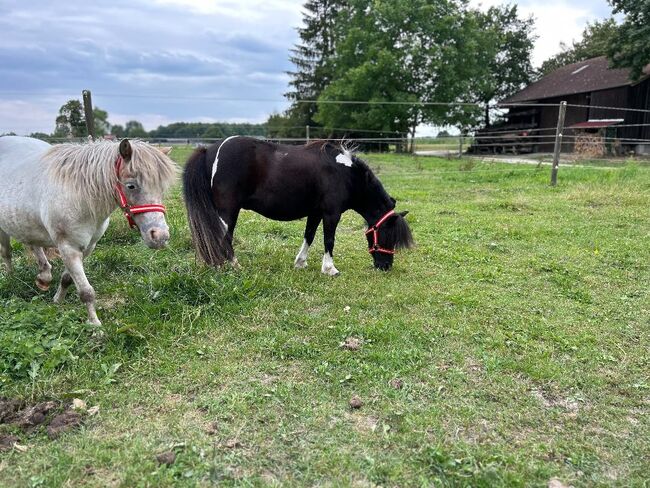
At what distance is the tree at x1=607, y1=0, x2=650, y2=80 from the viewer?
18859mm

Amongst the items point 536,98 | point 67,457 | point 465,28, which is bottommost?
point 67,457

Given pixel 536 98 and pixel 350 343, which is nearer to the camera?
pixel 350 343

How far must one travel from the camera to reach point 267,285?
4.28m

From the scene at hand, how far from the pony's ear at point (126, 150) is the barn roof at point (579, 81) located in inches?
1003

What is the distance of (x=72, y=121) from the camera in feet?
24.8

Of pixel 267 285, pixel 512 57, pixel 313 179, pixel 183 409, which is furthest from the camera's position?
pixel 512 57

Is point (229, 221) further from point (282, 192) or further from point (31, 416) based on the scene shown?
point (31, 416)

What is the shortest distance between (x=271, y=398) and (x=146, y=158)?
6.11ft

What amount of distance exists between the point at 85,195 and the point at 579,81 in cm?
3040

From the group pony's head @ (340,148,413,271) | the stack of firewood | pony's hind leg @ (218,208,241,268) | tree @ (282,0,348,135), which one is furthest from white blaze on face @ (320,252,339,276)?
tree @ (282,0,348,135)

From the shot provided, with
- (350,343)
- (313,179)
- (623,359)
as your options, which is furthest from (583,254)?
(350,343)

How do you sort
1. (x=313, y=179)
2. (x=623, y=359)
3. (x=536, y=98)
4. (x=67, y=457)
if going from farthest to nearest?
(x=536, y=98) → (x=313, y=179) → (x=623, y=359) → (x=67, y=457)

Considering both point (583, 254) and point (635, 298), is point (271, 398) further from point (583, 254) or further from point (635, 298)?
point (583, 254)

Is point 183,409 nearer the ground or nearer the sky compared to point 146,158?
nearer the ground
